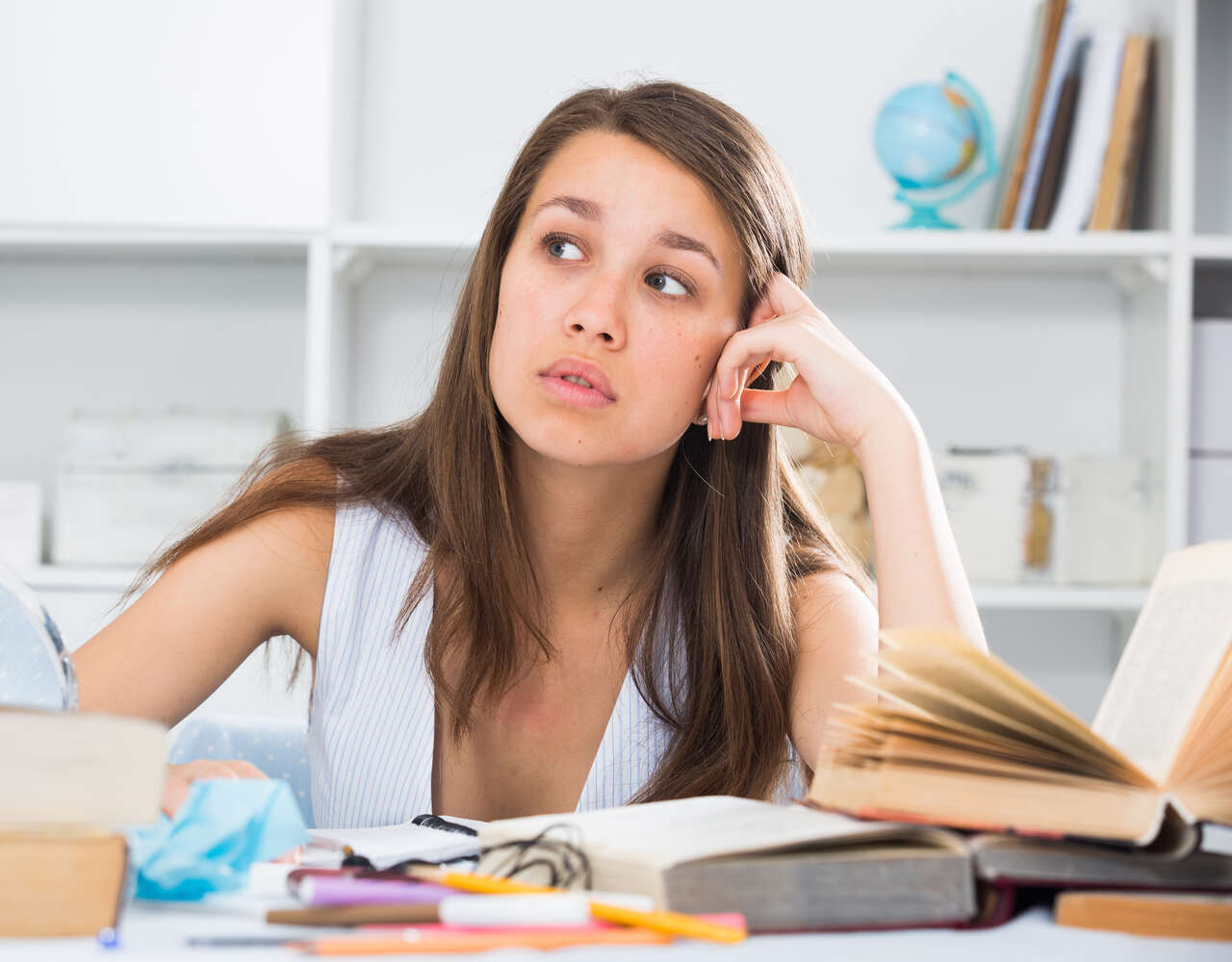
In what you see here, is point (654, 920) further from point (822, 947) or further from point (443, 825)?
point (443, 825)

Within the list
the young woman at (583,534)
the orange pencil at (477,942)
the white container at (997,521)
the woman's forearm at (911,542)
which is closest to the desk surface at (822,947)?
the orange pencil at (477,942)

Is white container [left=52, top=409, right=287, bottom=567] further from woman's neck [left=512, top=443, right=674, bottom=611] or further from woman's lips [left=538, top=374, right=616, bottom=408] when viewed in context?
woman's lips [left=538, top=374, right=616, bottom=408]

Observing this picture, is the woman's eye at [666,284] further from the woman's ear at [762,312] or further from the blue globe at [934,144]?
the blue globe at [934,144]

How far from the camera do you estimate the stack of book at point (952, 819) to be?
1.67ft

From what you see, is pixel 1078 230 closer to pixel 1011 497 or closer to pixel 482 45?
pixel 1011 497

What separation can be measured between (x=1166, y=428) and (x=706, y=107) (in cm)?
119

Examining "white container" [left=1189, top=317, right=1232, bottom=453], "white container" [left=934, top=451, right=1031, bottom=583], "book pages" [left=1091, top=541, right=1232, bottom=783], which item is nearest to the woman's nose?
"book pages" [left=1091, top=541, right=1232, bottom=783]

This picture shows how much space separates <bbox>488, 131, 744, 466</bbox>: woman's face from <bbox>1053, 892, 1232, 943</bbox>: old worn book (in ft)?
2.17

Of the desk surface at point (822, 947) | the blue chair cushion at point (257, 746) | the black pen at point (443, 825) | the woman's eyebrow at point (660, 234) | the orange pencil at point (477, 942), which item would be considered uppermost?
the woman's eyebrow at point (660, 234)

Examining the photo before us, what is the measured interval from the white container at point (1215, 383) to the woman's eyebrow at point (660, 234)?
125 cm

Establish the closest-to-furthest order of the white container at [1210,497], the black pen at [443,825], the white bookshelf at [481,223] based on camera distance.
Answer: the black pen at [443,825], the white container at [1210,497], the white bookshelf at [481,223]

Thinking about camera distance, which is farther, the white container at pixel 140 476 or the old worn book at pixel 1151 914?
the white container at pixel 140 476

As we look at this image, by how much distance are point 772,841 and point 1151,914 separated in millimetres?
152

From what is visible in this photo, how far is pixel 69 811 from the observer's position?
1.57 ft
